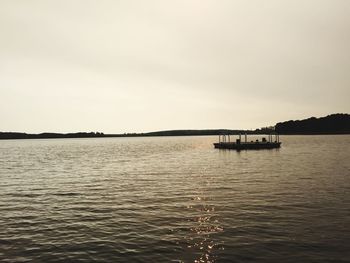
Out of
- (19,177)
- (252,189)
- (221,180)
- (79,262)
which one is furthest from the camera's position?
(19,177)

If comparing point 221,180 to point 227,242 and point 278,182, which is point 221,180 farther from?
point 227,242

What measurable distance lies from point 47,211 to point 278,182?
26004 millimetres

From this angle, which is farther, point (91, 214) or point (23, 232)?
point (91, 214)

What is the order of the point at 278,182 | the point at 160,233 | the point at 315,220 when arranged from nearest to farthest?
1. the point at 160,233
2. the point at 315,220
3. the point at 278,182

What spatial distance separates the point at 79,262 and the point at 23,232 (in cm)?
723

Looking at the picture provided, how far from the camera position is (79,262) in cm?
1575

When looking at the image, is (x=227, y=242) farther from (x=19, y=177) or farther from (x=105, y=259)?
(x=19, y=177)

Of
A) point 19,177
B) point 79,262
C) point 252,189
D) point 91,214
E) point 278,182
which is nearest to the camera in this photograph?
point 79,262

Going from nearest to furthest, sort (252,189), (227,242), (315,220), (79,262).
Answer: (79,262) → (227,242) → (315,220) → (252,189)

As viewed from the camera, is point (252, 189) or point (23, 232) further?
point (252, 189)

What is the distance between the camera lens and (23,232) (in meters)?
21.0

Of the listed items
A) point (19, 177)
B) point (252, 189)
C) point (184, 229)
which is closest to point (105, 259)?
point (184, 229)

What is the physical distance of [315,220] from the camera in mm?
22219

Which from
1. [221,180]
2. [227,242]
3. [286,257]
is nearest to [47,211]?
[227,242]
